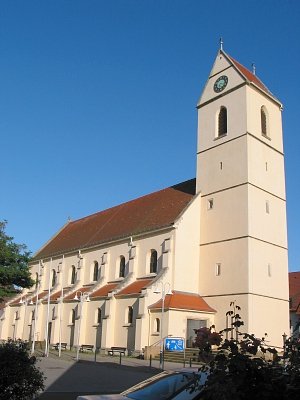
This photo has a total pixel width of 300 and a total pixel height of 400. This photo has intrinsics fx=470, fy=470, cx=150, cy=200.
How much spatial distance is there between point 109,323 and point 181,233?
8568 mm

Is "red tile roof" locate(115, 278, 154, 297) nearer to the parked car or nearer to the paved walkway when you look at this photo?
the paved walkway

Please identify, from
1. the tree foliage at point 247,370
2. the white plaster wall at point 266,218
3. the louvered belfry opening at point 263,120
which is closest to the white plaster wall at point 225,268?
the white plaster wall at point 266,218

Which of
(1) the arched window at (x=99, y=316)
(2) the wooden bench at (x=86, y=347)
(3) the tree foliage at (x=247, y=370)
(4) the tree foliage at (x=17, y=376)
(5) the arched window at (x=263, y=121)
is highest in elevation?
(5) the arched window at (x=263, y=121)

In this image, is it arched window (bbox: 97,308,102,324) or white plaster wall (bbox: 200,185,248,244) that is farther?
arched window (bbox: 97,308,102,324)

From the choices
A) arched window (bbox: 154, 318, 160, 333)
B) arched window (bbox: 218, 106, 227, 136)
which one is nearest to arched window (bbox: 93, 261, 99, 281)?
arched window (bbox: 154, 318, 160, 333)

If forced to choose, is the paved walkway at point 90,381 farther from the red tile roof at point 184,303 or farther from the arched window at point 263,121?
the arched window at point 263,121

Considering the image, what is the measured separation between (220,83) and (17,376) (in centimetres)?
3338

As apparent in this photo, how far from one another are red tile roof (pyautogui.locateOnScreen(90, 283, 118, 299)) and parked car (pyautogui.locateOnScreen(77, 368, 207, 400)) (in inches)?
1212

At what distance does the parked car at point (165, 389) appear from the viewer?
5766 mm

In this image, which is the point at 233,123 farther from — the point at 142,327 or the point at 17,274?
the point at 17,274

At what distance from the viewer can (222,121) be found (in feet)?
124

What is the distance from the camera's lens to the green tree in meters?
35.2

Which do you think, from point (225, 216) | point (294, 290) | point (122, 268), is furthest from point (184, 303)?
point (294, 290)

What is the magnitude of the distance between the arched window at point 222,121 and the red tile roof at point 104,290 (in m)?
15.1
